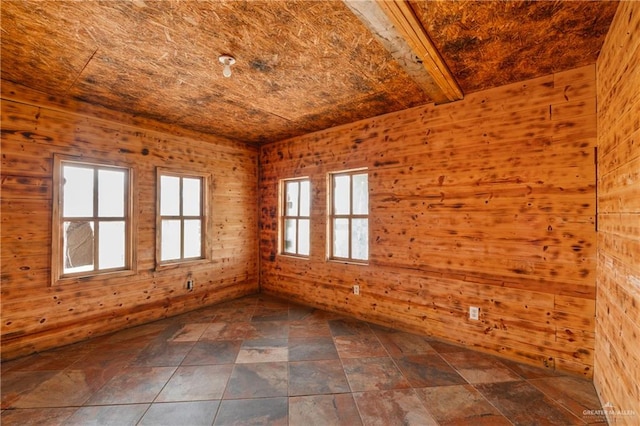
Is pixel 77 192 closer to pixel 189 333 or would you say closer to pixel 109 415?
pixel 189 333

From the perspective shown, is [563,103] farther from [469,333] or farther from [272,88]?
[272,88]

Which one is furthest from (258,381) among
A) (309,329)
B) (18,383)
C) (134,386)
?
(18,383)

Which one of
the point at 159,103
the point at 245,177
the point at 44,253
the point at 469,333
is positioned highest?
the point at 159,103

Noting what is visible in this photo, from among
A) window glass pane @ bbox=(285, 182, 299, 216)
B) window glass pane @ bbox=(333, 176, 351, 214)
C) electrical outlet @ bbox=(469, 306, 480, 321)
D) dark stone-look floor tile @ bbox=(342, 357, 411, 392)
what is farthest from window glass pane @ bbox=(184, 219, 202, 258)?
electrical outlet @ bbox=(469, 306, 480, 321)

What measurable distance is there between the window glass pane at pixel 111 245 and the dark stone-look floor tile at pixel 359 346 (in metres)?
2.92

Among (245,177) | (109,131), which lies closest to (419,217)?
(245,177)

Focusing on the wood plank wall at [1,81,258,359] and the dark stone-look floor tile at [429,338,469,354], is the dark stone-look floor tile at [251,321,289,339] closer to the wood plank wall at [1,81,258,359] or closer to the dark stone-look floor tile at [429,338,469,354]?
the wood plank wall at [1,81,258,359]

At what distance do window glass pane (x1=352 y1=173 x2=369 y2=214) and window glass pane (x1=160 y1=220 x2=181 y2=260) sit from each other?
2703 millimetres

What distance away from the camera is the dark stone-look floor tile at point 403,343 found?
8.80 feet

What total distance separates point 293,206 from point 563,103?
3608 mm

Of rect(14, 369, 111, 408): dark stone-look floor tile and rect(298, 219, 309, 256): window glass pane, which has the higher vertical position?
rect(298, 219, 309, 256): window glass pane

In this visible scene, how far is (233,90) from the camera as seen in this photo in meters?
2.67

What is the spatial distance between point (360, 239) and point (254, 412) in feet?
7.84

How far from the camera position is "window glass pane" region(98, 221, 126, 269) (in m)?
3.16
